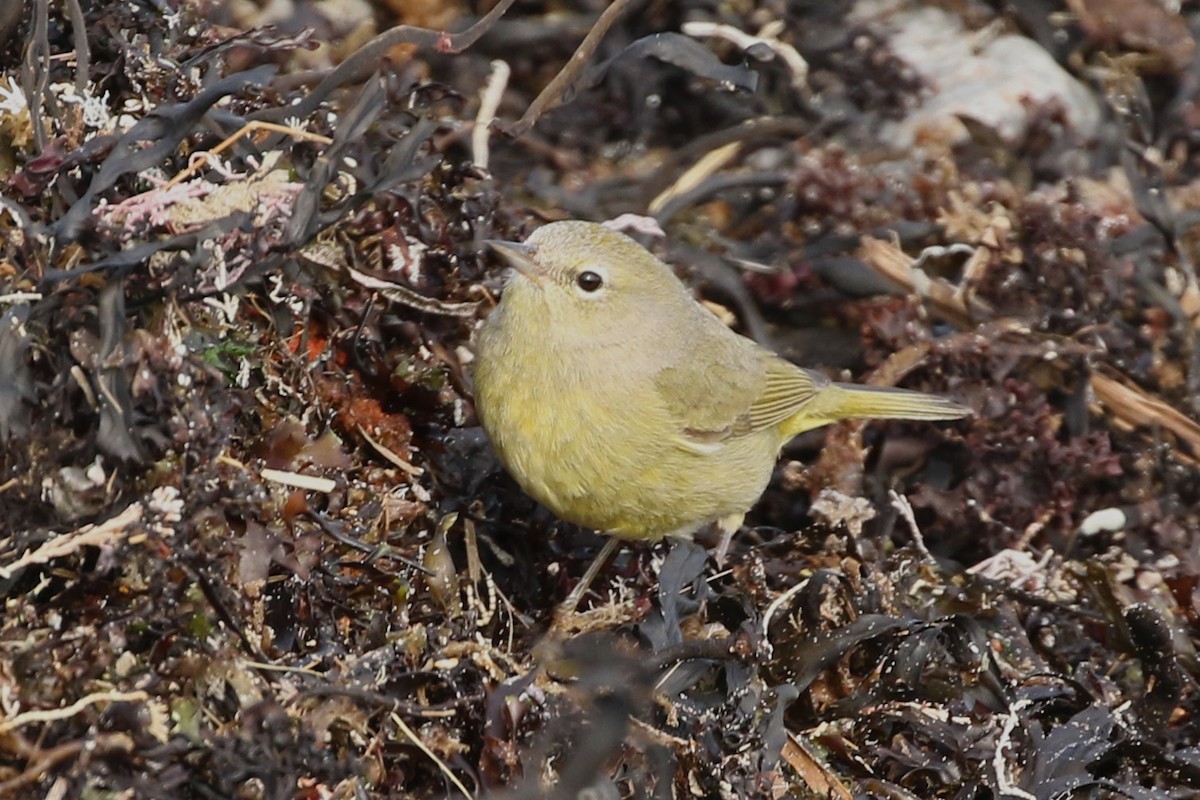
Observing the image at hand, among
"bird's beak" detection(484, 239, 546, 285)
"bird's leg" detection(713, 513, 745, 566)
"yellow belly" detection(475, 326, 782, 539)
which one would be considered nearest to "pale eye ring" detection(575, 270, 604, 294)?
"bird's beak" detection(484, 239, 546, 285)

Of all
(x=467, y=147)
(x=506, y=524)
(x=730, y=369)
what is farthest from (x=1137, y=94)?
(x=506, y=524)

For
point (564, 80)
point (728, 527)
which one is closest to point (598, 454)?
point (728, 527)

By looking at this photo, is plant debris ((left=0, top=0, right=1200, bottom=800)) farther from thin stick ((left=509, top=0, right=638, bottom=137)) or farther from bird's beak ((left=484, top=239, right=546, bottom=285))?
bird's beak ((left=484, top=239, right=546, bottom=285))

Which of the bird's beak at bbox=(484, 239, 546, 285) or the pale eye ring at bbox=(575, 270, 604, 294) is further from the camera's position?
the pale eye ring at bbox=(575, 270, 604, 294)

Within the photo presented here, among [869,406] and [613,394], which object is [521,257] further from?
[869,406]

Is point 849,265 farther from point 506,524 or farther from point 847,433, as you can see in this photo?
point 506,524

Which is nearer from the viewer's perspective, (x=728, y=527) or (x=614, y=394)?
(x=614, y=394)

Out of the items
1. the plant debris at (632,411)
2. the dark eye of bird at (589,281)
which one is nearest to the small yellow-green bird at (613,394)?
the dark eye of bird at (589,281)
